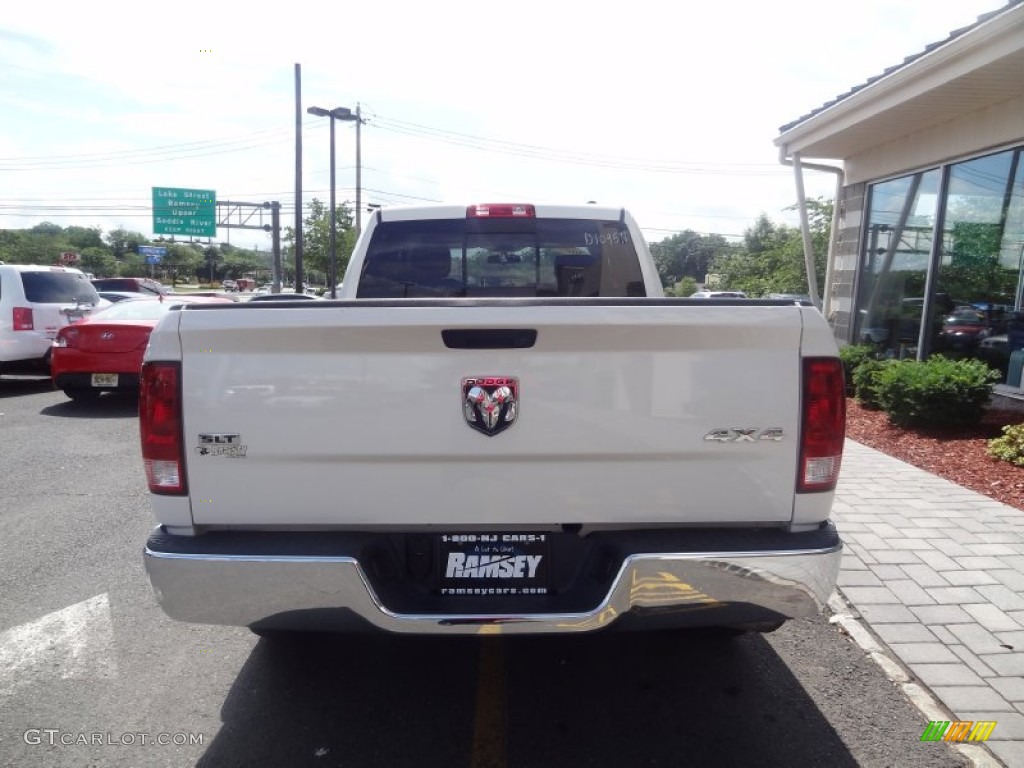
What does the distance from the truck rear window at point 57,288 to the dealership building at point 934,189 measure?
10.8 meters

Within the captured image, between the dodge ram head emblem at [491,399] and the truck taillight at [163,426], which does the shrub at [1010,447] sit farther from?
the truck taillight at [163,426]

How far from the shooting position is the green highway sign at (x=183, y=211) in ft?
118

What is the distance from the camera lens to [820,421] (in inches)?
97.7

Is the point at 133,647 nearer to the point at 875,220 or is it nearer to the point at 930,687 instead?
the point at 930,687

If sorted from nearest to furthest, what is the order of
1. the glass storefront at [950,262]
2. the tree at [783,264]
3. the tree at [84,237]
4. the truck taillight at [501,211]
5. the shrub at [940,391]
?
1. the truck taillight at [501,211]
2. the shrub at [940,391]
3. the glass storefront at [950,262]
4. the tree at [783,264]
5. the tree at [84,237]

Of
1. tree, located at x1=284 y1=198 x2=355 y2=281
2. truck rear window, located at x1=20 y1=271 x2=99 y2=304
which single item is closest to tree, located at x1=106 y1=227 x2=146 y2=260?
tree, located at x1=284 y1=198 x2=355 y2=281

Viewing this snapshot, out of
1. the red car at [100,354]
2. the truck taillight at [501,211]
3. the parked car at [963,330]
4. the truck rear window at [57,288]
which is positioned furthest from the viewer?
the truck rear window at [57,288]

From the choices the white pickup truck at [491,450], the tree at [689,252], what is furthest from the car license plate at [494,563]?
the tree at [689,252]

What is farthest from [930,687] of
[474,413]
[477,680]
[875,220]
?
[875,220]

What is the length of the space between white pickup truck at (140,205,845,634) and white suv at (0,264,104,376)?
10.1 meters

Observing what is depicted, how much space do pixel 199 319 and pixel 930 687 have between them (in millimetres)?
3233

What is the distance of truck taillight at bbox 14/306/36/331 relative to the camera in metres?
10.7

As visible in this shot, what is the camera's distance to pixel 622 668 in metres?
3.34

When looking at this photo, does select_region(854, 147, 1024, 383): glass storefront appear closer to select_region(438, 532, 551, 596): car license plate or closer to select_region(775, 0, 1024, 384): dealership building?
select_region(775, 0, 1024, 384): dealership building
